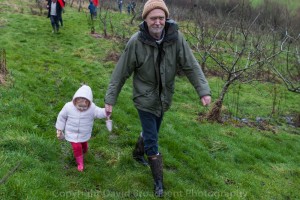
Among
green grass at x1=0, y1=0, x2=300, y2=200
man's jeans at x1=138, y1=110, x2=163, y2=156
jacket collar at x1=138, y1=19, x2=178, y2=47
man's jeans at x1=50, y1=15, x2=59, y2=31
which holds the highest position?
jacket collar at x1=138, y1=19, x2=178, y2=47

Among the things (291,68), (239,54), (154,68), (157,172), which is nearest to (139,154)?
(157,172)

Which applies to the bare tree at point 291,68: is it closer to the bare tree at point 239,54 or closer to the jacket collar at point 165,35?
the bare tree at point 239,54

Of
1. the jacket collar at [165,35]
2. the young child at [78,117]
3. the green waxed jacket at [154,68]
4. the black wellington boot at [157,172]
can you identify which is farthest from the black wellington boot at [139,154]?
the jacket collar at [165,35]

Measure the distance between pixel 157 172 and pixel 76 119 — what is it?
1358 millimetres

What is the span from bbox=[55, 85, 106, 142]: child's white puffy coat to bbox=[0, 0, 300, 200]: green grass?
56cm

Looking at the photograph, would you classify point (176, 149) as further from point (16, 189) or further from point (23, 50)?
point (23, 50)

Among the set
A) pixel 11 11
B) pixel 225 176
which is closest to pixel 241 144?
pixel 225 176

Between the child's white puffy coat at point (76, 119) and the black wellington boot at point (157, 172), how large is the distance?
94cm

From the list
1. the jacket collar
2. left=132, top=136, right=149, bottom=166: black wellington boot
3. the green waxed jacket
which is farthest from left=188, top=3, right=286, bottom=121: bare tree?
the jacket collar

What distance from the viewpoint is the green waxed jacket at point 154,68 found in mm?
4004

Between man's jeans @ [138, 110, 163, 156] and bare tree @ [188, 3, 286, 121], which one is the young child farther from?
bare tree @ [188, 3, 286, 121]

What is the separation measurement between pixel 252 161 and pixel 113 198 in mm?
3694

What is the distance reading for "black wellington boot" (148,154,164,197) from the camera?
4.42 metres

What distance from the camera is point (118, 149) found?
5691mm
